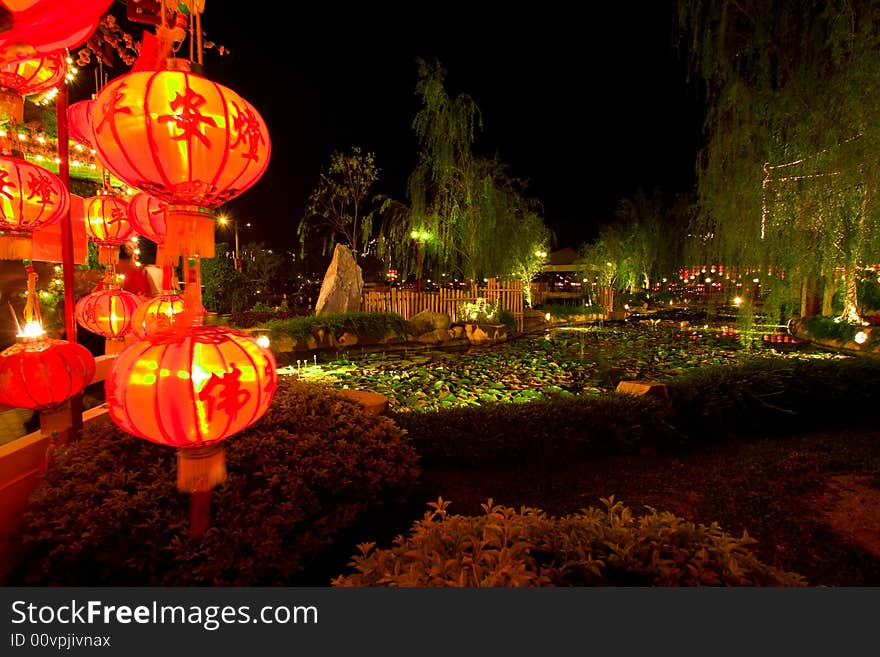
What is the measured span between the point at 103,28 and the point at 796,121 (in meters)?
7.08

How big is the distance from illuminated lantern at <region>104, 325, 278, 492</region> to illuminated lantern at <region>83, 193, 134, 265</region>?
6.20 ft

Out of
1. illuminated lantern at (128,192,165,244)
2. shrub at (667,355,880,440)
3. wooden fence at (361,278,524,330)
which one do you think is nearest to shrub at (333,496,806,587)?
illuminated lantern at (128,192,165,244)

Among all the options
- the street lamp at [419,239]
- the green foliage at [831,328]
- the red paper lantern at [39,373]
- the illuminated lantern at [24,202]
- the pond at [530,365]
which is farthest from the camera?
the street lamp at [419,239]

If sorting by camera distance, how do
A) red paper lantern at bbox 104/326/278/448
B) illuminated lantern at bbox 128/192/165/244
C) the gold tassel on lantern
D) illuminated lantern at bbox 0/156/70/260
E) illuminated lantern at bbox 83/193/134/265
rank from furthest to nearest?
illuminated lantern at bbox 83/193/134/265
illuminated lantern at bbox 128/192/165/244
illuminated lantern at bbox 0/156/70/260
the gold tassel on lantern
red paper lantern at bbox 104/326/278/448

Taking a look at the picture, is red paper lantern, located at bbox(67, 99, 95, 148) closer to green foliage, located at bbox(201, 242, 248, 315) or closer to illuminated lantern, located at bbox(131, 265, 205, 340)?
illuminated lantern, located at bbox(131, 265, 205, 340)

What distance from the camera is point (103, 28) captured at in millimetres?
3123

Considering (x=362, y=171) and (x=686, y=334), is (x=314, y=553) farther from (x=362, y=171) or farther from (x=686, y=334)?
(x=362, y=171)

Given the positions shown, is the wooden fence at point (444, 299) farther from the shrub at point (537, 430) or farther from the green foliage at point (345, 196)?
the shrub at point (537, 430)

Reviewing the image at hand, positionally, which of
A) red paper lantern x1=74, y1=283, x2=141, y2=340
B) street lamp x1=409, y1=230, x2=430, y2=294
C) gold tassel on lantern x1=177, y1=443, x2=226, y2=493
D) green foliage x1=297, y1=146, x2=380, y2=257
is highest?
green foliage x1=297, y1=146, x2=380, y2=257

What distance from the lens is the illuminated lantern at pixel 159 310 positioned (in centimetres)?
304

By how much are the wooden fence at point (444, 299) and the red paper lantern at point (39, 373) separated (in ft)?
37.0

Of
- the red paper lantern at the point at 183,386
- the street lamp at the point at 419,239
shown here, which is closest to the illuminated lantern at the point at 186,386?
the red paper lantern at the point at 183,386

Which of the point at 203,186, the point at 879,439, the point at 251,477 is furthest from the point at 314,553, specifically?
the point at 879,439

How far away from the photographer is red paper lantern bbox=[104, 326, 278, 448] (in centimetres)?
193
